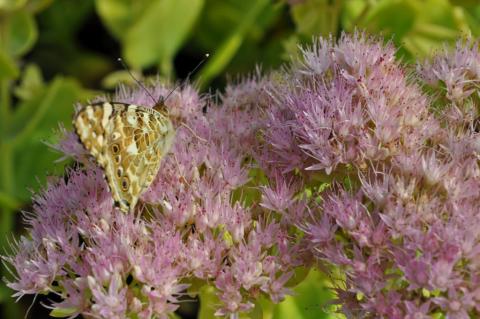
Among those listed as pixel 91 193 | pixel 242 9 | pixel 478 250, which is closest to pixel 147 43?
pixel 242 9

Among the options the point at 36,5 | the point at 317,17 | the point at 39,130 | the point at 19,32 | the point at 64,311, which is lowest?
the point at 64,311

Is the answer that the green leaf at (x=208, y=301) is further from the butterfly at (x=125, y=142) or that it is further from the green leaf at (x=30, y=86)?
the green leaf at (x=30, y=86)

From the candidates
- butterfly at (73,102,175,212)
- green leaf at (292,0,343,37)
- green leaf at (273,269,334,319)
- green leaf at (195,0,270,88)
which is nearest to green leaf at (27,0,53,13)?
green leaf at (195,0,270,88)

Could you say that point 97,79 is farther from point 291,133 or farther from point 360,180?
point 360,180

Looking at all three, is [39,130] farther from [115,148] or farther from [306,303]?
[306,303]

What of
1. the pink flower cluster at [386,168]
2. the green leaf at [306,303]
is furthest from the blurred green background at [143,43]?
the green leaf at [306,303]

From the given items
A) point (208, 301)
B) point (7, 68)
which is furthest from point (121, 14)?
point (208, 301)

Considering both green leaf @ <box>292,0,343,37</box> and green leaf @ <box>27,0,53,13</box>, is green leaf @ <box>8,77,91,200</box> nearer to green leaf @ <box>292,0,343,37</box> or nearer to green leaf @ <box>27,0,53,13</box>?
green leaf @ <box>27,0,53,13</box>
